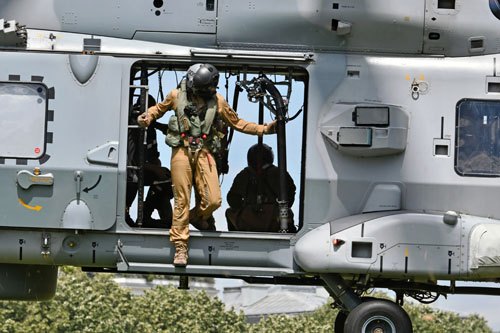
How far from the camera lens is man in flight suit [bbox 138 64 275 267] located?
9.19 m

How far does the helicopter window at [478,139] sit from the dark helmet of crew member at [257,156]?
1788mm

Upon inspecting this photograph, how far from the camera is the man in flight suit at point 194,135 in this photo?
9.19 m

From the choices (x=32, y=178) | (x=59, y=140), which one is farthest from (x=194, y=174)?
(x=32, y=178)

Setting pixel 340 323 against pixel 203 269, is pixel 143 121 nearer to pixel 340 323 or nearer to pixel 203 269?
pixel 203 269

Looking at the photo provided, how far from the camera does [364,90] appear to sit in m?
9.37

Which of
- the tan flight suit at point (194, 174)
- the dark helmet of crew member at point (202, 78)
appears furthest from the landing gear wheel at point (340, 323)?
the dark helmet of crew member at point (202, 78)

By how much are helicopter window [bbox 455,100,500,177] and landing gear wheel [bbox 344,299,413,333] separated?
1.40 metres

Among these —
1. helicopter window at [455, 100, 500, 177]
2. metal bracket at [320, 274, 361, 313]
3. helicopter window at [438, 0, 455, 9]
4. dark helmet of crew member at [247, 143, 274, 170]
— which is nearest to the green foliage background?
dark helmet of crew member at [247, 143, 274, 170]

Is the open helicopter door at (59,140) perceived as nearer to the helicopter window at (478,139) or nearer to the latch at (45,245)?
the latch at (45,245)

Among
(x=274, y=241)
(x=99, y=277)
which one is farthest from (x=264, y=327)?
(x=274, y=241)

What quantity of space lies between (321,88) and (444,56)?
1.23m

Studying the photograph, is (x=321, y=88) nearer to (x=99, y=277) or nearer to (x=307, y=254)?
(x=307, y=254)

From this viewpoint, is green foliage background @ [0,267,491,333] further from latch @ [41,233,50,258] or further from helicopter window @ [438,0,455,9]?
helicopter window @ [438,0,455,9]

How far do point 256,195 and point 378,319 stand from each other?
168cm
